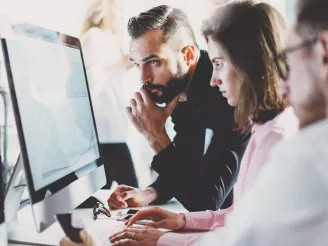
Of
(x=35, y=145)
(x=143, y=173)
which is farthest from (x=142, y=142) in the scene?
(x=35, y=145)

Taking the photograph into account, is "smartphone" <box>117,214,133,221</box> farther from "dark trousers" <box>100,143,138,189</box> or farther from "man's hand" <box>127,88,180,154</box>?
"man's hand" <box>127,88,180,154</box>

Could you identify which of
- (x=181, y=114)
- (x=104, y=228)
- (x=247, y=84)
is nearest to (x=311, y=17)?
(x=247, y=84)

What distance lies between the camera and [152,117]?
1.42 meters

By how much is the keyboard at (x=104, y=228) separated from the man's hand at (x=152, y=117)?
276mm

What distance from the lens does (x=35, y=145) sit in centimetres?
118

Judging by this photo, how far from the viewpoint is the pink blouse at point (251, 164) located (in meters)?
1.23

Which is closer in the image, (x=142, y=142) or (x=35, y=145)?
(x=35, y=145)

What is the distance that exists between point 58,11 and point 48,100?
380 mm

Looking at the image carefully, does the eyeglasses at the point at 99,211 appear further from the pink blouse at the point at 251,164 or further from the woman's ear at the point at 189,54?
the woman's ear at the point at 189,54

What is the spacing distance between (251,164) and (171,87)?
0.36 meters

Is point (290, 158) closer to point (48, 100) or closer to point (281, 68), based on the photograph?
point (281, 68)

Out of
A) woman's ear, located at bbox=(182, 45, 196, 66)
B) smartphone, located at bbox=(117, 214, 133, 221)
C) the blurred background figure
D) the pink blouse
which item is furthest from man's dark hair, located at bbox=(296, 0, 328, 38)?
smartphone, located at bbox=(117, 214, 133, 221)

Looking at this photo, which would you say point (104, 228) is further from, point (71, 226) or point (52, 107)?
point (52, 107)

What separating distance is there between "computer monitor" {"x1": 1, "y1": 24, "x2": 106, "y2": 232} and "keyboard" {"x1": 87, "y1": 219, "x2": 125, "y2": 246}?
4.0 inches
